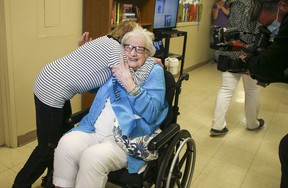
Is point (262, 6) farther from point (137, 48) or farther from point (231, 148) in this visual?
point (231, 148)

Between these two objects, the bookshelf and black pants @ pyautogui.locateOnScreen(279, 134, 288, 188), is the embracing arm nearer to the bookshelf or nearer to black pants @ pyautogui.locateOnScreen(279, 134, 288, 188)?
black pants @ pyautogui.locateOnScreen(279, 134, 288, 188)

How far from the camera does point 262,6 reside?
1383 mm

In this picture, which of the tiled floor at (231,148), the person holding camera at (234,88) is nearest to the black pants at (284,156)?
the tiled floor at (231,148)

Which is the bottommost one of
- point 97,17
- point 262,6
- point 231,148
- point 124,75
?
point 231,148

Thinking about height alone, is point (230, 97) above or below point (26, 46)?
below

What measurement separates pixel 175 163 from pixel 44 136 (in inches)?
29.1

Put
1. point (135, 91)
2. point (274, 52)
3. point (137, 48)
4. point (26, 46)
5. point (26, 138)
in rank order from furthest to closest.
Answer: point (26, 138) < point (26, 46) < point (137, 48) < point (135, 91) < point (274, 52)

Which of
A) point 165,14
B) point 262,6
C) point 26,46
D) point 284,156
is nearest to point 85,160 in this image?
point 284,156

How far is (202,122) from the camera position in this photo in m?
3.06

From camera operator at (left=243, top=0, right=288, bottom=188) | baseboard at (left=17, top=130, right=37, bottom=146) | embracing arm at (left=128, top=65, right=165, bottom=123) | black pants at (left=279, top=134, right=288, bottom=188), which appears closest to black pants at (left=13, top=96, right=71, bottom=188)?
embracing arm at (left=128, top=65, right=165, bottom=123)

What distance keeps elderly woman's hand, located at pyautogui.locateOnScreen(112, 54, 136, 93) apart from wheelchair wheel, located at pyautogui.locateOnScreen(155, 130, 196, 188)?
13.6 inches

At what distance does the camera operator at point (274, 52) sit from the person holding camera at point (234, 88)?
0.78m

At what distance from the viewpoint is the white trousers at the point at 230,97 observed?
256cm

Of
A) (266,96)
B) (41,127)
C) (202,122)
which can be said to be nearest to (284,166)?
(41,127)
